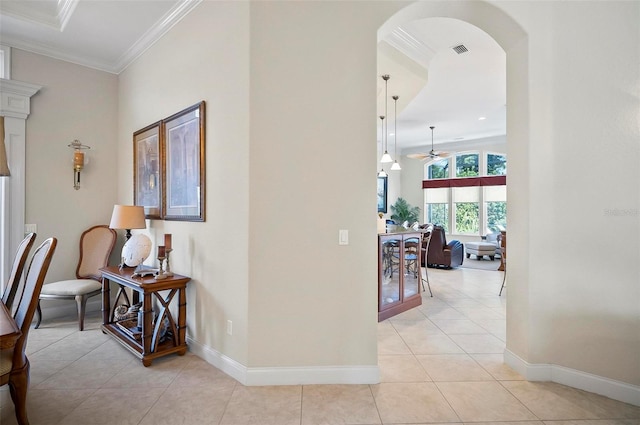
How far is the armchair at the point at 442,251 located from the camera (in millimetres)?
7234

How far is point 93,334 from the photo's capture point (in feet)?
11.2

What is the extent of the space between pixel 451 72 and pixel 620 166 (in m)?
3.22

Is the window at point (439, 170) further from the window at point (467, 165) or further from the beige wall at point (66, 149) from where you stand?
the beige wall at point (66, 149)

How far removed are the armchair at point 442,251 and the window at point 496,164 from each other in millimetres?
3385

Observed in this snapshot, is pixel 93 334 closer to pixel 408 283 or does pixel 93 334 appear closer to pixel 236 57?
pixel 236 57

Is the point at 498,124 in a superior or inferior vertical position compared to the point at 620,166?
superior

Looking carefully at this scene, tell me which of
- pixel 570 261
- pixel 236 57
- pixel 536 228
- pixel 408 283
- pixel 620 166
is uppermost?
pixel 236 57

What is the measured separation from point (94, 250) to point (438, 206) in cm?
923

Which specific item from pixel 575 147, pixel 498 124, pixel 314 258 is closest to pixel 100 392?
pixel 314 258

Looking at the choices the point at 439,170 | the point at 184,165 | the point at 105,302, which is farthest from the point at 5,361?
the point at 439,170

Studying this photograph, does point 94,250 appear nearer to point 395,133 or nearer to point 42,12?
point 42,12

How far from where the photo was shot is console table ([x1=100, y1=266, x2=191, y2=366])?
2.70 m

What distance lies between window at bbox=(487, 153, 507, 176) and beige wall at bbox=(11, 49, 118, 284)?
9.26 meters

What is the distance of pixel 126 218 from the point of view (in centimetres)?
328
